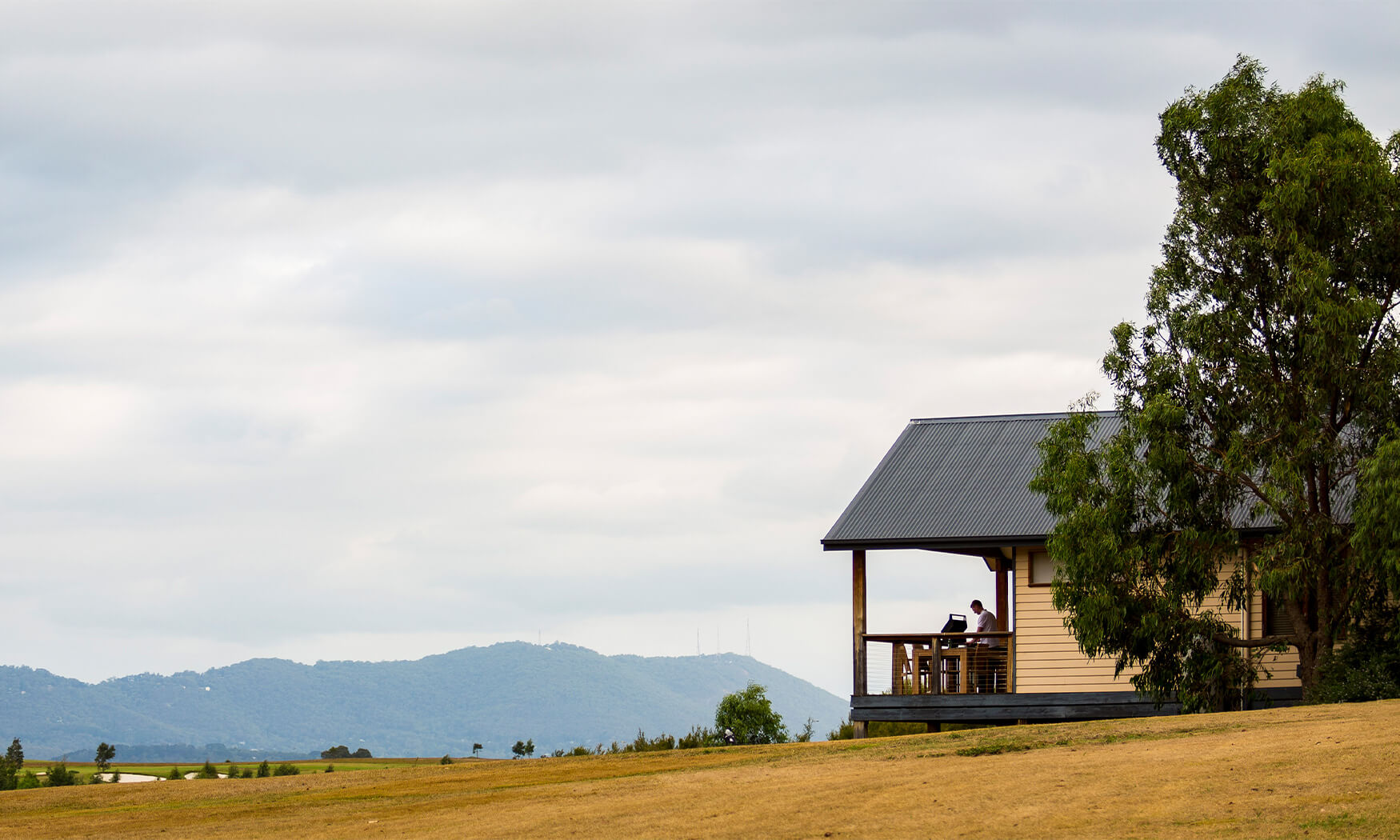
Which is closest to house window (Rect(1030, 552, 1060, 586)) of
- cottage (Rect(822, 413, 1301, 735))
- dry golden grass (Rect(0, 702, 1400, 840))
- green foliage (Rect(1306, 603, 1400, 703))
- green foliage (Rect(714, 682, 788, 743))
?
cottage (Rect(822, 413, 1301, 735))

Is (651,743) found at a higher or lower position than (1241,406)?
lower

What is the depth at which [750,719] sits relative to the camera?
29156mm

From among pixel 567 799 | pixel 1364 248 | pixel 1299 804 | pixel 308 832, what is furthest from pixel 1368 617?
pixel 308 832

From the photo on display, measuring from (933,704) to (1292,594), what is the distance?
6.33m

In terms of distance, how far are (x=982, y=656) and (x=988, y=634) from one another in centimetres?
49

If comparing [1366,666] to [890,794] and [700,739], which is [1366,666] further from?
[700,739]

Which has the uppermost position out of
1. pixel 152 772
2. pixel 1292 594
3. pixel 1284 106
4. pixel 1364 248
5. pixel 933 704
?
pixel 1284 106

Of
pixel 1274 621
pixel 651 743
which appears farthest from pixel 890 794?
pixel 651 743

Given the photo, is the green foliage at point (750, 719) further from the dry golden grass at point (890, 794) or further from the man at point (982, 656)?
the dry golden grass at point (890, 794)

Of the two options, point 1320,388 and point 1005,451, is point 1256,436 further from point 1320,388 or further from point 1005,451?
point 1005,451

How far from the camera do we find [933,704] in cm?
2447

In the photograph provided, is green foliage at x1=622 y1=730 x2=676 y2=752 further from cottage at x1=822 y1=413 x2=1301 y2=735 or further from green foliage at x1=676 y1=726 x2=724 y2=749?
cottage at x1=822 y1=413 x2=1301 y2=735

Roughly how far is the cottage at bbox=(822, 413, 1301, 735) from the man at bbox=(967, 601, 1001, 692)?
2 centimetres

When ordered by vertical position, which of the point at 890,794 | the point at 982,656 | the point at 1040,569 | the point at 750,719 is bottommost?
the point at 750,719
